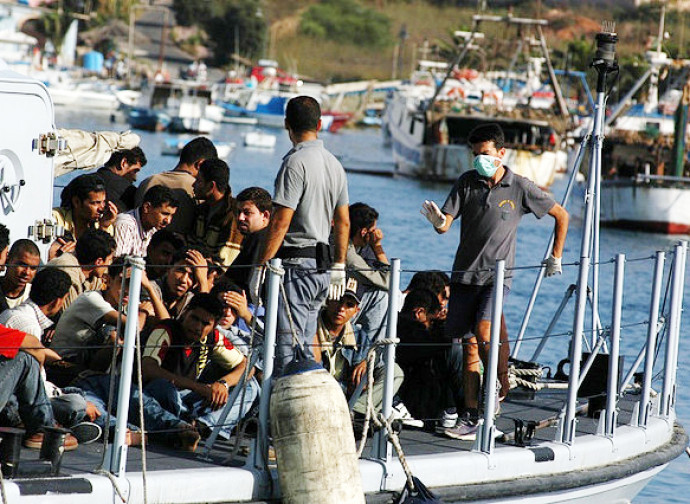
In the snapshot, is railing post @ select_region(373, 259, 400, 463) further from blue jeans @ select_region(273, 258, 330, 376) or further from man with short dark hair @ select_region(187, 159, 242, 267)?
man with short dark hair @ select_region(187, 159, 242, 267)

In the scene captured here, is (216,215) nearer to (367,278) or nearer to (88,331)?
(367,278)

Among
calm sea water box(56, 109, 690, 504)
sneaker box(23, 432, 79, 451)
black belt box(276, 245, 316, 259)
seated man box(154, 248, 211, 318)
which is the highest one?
black belt box(276, 245, 316, 259)

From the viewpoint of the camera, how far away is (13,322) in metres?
6.56

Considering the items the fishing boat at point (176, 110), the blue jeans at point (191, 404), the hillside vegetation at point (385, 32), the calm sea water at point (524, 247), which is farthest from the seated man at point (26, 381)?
the fishing boat at point (176, 110)

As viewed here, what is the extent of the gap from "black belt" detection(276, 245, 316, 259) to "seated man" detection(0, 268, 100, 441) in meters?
1.12

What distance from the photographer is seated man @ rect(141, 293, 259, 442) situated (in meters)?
6.70

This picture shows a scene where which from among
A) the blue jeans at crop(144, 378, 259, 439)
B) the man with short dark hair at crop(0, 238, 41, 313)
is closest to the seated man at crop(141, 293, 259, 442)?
the blue jeans at crop(144, 378, 259, 439)

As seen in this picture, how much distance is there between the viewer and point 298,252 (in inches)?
274

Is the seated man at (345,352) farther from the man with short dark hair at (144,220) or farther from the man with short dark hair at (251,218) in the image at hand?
the man with short dark hair at (144,220)

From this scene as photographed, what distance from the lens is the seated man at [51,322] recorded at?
21.0ft

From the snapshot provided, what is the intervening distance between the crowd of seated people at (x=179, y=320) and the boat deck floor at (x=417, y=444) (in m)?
0.09

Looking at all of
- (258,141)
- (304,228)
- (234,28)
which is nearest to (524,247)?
(304,228)

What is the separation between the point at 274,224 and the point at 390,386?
986mm

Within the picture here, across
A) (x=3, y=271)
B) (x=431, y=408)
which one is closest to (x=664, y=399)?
(x=431, y=408)
